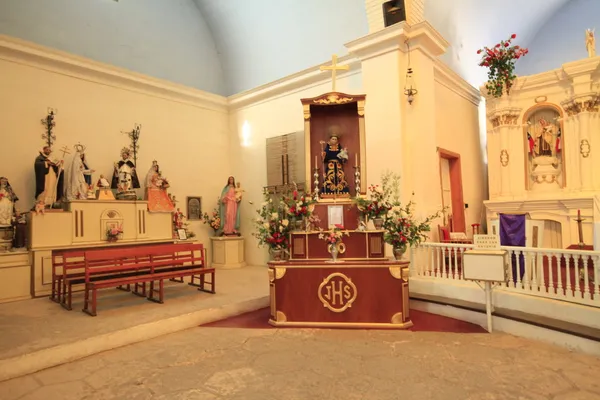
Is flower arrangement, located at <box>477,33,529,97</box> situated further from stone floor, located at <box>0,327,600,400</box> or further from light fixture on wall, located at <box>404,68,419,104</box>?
stone floor, located at <box>0,327,600,400</box>

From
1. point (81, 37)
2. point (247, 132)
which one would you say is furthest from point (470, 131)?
point (81, 37)

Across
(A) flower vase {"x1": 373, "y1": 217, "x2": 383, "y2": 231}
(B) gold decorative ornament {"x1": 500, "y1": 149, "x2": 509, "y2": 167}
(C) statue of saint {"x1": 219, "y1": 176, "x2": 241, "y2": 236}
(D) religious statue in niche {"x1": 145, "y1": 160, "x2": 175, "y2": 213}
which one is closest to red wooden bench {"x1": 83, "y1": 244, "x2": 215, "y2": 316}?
(D) religious statue in niche {"x1": 145, "y1": 160, "x2": 175, "y2": 213}

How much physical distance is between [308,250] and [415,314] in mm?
1760

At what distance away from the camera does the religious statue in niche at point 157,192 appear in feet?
25.8

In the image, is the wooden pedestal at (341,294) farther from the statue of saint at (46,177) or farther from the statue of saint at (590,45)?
the statue of saint at (590,45)

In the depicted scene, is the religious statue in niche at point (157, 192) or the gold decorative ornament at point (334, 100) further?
the religious statue in niche at point (157, 192)

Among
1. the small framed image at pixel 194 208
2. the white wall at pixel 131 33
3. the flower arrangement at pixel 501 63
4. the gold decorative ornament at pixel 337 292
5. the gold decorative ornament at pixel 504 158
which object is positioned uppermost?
the white wall at pixel 131 33

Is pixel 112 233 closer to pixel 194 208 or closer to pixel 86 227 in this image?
pixel 86 227

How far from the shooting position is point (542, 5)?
32.6 ft

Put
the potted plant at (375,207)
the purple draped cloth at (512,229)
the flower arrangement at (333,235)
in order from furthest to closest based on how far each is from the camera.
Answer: the purple draped cloth at (512,229)
the potted plant at (375,207)
the flower arrangement at (333,235)

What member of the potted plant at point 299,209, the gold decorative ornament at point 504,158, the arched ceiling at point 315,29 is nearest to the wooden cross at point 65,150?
the arched ceiling at point 315,29

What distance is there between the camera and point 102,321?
14.9 ft

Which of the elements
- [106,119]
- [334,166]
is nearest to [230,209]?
[106,119]

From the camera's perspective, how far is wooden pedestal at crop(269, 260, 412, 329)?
457 centimetres
